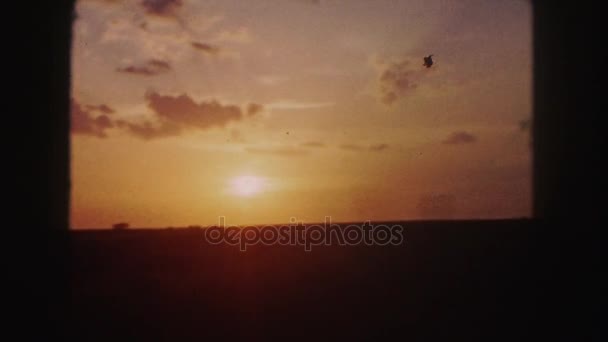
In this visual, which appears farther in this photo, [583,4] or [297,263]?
[297,263]

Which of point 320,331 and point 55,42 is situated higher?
point 55,42

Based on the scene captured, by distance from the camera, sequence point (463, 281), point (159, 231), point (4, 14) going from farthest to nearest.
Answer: point (159, 231) → point (463, 281) → point (4, 14)

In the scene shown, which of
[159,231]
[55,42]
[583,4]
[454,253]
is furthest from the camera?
[159,231]

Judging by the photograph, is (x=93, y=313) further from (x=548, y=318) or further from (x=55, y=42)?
(x=548, y=318)

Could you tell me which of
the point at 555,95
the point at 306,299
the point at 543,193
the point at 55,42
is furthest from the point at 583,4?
the point at 55,42

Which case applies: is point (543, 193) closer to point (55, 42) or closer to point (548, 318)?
point (548, 318)

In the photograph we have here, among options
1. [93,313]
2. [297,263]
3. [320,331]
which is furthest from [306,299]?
[93,313]

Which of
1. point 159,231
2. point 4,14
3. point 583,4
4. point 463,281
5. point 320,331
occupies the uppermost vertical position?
point 583,4
